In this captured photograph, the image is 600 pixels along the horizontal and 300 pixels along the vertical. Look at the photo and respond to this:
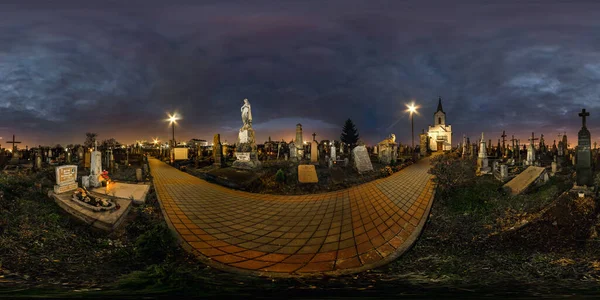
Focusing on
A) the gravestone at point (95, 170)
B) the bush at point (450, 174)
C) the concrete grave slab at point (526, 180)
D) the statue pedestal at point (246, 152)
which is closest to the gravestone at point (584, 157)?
the concrete grave slab at point (526, 180)

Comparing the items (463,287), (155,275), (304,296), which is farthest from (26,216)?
(463,287)

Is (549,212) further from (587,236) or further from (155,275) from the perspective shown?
(155,275)

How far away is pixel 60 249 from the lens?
4.06 metres

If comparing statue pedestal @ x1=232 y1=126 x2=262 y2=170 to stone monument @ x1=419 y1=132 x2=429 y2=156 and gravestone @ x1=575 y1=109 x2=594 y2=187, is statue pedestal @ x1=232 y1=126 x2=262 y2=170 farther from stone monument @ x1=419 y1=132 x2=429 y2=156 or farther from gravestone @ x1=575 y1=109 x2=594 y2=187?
stone monument @ x1=419 y1=132 x2=429 y2=156

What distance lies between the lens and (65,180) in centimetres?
684

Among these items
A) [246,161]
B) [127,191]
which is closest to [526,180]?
[127,191]

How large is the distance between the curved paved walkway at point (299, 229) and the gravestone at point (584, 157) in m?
3.81

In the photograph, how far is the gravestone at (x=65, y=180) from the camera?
260 inches

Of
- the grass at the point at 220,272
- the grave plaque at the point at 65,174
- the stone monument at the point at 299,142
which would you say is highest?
the stone monument at the point at 299,142

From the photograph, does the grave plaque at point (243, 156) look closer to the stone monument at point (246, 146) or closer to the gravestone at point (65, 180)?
the stone monument at point (246, 146)

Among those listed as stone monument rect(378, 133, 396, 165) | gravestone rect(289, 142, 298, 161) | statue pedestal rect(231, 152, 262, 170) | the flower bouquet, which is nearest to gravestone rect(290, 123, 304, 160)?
gravestone rect(289, 142, 298, 161)

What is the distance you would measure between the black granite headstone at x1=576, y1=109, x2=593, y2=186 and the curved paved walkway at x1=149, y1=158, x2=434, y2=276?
12.5ft

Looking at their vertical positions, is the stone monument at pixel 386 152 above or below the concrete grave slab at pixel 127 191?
above

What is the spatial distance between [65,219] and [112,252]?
6.96 ft
